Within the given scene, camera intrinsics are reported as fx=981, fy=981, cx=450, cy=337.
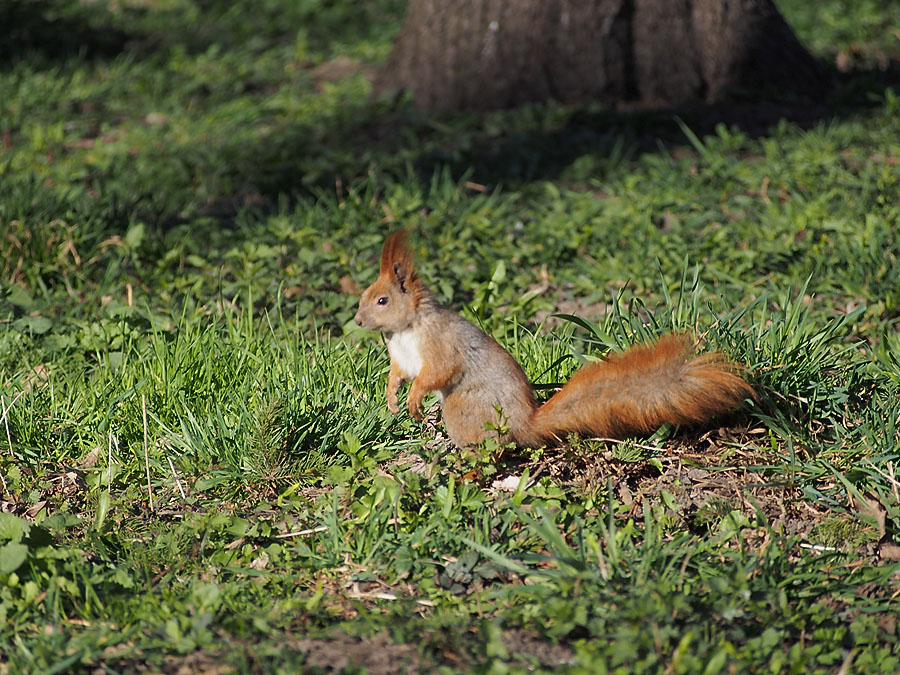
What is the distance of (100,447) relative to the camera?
3316 millimetres

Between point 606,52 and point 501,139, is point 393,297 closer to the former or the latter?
point 501,139

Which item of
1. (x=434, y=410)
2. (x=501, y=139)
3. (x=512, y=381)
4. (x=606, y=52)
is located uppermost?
(x=606, y=52)

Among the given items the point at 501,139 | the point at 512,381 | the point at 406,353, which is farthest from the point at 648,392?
the point at 501,139

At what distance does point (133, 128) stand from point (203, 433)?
4243 mm

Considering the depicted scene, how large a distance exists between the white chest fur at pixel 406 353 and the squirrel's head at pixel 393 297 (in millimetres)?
45

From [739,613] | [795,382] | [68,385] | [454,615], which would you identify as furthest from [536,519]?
[68,385]

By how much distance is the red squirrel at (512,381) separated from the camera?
9.22ft

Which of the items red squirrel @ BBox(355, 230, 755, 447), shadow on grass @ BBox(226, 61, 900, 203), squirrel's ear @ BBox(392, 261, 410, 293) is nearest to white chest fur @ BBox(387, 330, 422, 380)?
red squirrel @ BBox(355, 230, 755, 447)

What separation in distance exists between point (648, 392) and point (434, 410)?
3.16ft

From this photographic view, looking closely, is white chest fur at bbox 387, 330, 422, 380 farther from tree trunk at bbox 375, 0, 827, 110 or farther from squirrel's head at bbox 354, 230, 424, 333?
tree trunk at bbox 375, 0, 827, 110

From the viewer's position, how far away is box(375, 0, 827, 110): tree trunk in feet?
20.0

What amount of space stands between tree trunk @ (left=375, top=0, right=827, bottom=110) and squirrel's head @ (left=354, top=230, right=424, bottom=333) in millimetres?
3419

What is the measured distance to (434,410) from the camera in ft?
11.6

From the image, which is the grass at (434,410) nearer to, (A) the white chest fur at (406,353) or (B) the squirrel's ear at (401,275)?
(A) the white chest fur at (406,353)
